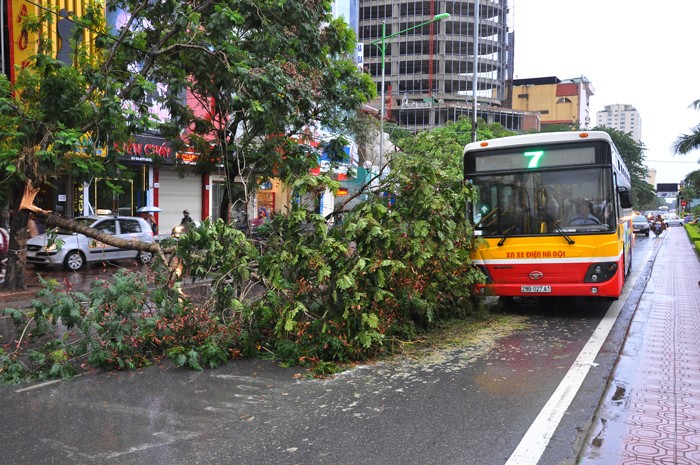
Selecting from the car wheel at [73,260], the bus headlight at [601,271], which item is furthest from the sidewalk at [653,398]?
the car wheel at [73,260]

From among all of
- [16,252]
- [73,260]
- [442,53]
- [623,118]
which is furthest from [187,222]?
[623,118]

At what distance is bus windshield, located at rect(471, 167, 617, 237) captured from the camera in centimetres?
964

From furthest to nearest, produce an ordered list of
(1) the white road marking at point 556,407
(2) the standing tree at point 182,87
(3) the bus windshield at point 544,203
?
(2) the standing tree at point 182,87 → (3) the bus windshield at point 544,203 → (1) the white road marking at point 556,407

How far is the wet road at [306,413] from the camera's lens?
450 cm

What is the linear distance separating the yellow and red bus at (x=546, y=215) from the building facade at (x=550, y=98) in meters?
110

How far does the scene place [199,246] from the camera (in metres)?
7.68

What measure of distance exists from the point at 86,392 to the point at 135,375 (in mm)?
674

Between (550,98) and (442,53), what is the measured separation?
39.6 metres

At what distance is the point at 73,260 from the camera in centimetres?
1809

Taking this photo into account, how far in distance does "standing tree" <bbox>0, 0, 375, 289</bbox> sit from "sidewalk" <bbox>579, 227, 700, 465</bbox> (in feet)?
20.8

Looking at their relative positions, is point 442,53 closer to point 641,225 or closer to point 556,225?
point 641,225

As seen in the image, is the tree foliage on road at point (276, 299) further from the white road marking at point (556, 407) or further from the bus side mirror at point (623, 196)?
the bus side mirror at point (623, 196)

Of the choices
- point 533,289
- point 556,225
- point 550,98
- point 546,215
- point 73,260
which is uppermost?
point 550,98

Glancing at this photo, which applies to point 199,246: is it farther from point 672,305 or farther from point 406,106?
point 406,106
